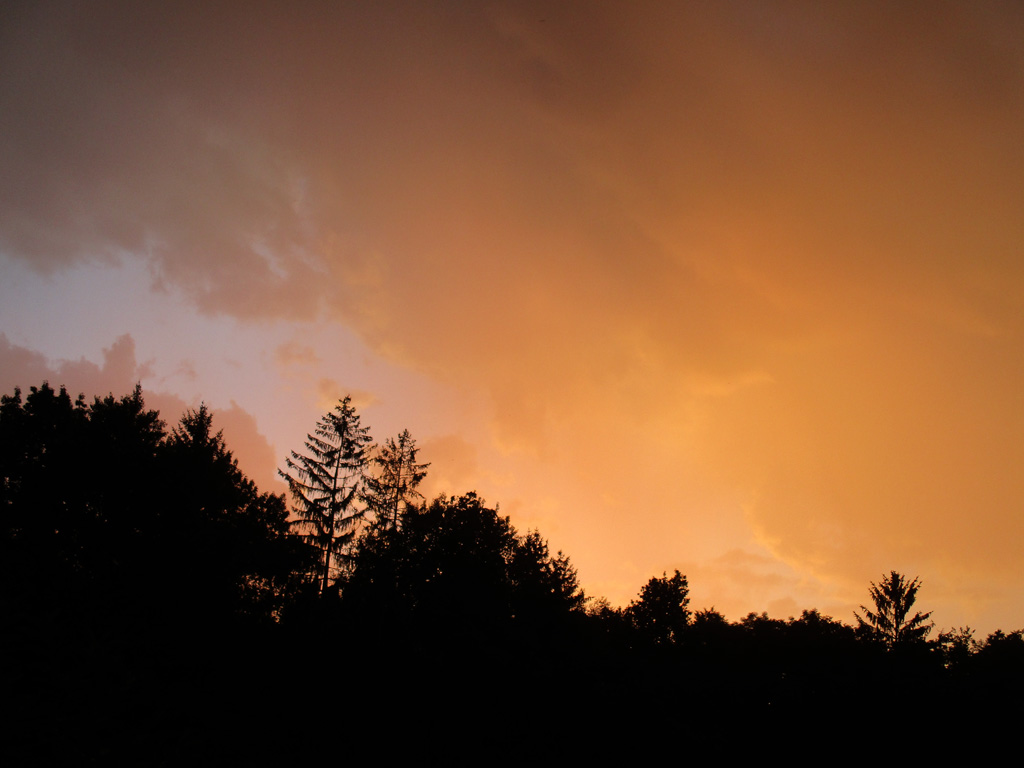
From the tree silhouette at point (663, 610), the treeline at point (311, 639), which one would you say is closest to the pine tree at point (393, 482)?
the treeline at point (311, 639)

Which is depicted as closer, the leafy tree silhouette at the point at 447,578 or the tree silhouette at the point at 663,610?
the leafy tree silhouette at the point at 447,578

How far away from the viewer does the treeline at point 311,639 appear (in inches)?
920

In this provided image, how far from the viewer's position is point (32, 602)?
24.6 metres

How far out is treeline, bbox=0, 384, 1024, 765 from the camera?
23.4 metres

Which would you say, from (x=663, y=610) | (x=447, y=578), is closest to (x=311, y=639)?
(x=447, y=578)

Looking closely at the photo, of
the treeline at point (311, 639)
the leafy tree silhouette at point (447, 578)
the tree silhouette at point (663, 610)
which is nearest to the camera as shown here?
the treeline at point (311, 639)

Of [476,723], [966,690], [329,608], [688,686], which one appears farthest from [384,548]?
[966,690]

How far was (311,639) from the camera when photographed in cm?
2831

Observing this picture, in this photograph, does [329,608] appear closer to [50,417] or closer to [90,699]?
[90,699]

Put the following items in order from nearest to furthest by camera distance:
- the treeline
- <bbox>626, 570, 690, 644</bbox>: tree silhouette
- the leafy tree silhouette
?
the treeline → the leafy tree silhouette → <bbox>626, 570, 690, 644</bbox>: tree silhouette

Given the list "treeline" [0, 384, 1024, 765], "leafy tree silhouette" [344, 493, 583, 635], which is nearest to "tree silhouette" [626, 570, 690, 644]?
"treeline" [0, 384, 1024, 765]

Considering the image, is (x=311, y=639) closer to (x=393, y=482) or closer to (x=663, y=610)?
(x=393, y=482)

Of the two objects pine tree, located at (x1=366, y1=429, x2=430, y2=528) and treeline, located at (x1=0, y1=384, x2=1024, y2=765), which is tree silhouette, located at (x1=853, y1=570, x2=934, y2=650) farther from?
pine tree, located at (x1=366, y1=429, x2=430, y2=528)

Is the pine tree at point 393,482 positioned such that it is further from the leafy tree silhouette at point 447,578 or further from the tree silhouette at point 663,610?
the tree silhouette at point 663,610
